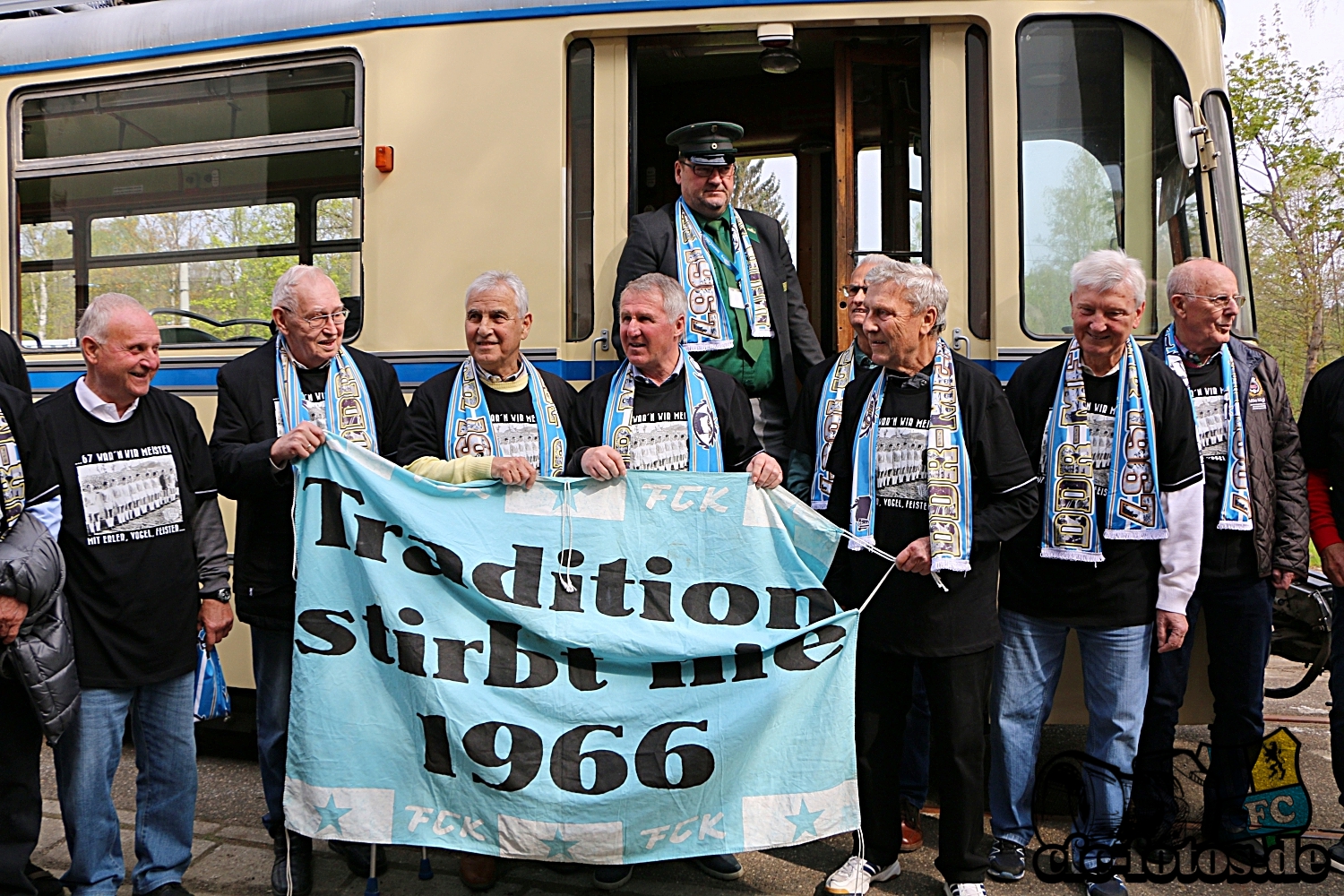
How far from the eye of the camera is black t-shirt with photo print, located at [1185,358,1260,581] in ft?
13.1

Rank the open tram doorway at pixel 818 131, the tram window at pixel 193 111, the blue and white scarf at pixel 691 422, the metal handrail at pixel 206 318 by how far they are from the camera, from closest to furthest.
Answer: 1. the blue and white scarf at pixel 691 422
2. the open tram doorway at pixel 818 131
3. the tram window at pixel 193 111
4. the metal handrail at pixel 206 318

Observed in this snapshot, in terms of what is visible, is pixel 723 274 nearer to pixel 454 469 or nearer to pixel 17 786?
pixel 454 469

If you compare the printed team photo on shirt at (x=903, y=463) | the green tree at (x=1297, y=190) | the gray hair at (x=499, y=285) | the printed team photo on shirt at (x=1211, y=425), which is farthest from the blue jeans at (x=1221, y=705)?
the green tree at (x=1297, y=190)

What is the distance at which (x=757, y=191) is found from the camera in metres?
5.89

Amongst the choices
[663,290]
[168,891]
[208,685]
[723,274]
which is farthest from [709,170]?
[168,891]

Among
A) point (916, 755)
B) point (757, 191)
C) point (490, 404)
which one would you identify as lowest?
point (916, 755)

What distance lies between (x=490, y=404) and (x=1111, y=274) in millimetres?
2138

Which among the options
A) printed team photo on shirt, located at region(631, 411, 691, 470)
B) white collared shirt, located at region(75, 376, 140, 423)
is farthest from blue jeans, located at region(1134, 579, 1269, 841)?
white collared shirt, located at region(75, 376, 140, 423)

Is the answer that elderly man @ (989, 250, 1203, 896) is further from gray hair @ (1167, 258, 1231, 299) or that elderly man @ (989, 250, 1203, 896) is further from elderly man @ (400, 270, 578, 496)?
elderly man @ (400, 270, 578, 496)

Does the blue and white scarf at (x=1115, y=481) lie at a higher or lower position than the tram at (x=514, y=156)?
lower

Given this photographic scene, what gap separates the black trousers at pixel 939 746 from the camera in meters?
3.59

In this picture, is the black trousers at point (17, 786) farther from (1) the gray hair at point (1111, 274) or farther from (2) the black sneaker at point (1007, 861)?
(1) the gray hair at point (1111, 274)

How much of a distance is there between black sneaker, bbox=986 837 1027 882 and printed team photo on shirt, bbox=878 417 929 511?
1.35 m

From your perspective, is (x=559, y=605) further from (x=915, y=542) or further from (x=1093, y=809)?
(x=1093, y=809)
